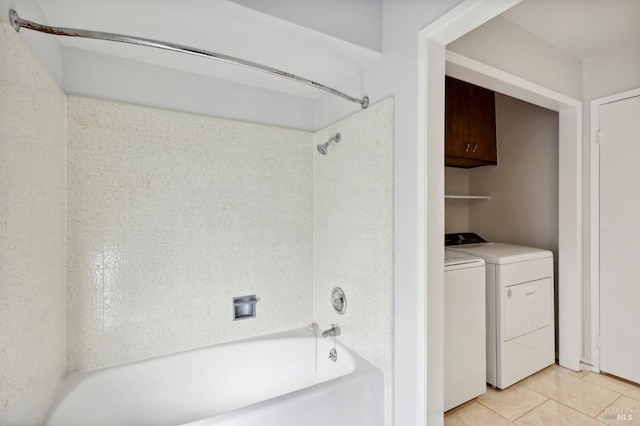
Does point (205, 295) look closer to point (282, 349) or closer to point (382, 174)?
point (282, 349)

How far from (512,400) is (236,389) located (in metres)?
1.84

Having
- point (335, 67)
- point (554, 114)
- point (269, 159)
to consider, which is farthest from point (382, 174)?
point (554, 114)

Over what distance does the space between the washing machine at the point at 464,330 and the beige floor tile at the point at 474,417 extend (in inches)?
2.4

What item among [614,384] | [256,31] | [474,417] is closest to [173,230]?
[256,31]

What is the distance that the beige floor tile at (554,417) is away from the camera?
1769 millimetres

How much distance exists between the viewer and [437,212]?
4.30 feet

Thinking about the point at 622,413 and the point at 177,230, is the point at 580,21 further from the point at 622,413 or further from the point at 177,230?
the point at 177,230

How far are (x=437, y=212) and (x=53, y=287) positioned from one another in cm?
170

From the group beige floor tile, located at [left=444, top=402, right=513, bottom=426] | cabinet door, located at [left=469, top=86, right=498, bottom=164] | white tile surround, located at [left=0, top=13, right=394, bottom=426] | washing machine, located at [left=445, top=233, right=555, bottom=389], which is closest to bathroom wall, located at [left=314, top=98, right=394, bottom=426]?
white tile surround, located at [left=0, top=13, right=394, bottom=426]

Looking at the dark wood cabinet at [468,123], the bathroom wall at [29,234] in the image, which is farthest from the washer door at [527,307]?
the bathroom wall at [29,234]

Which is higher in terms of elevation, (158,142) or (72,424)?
(158,142)

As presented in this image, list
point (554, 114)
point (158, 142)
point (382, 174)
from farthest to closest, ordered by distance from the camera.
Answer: point (554, 114) → point (158, 142) → point (382, 174)

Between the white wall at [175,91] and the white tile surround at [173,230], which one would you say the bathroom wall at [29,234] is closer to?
the white tile surround at [173,230]

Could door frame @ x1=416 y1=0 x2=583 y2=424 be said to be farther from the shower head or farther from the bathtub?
the shower head
